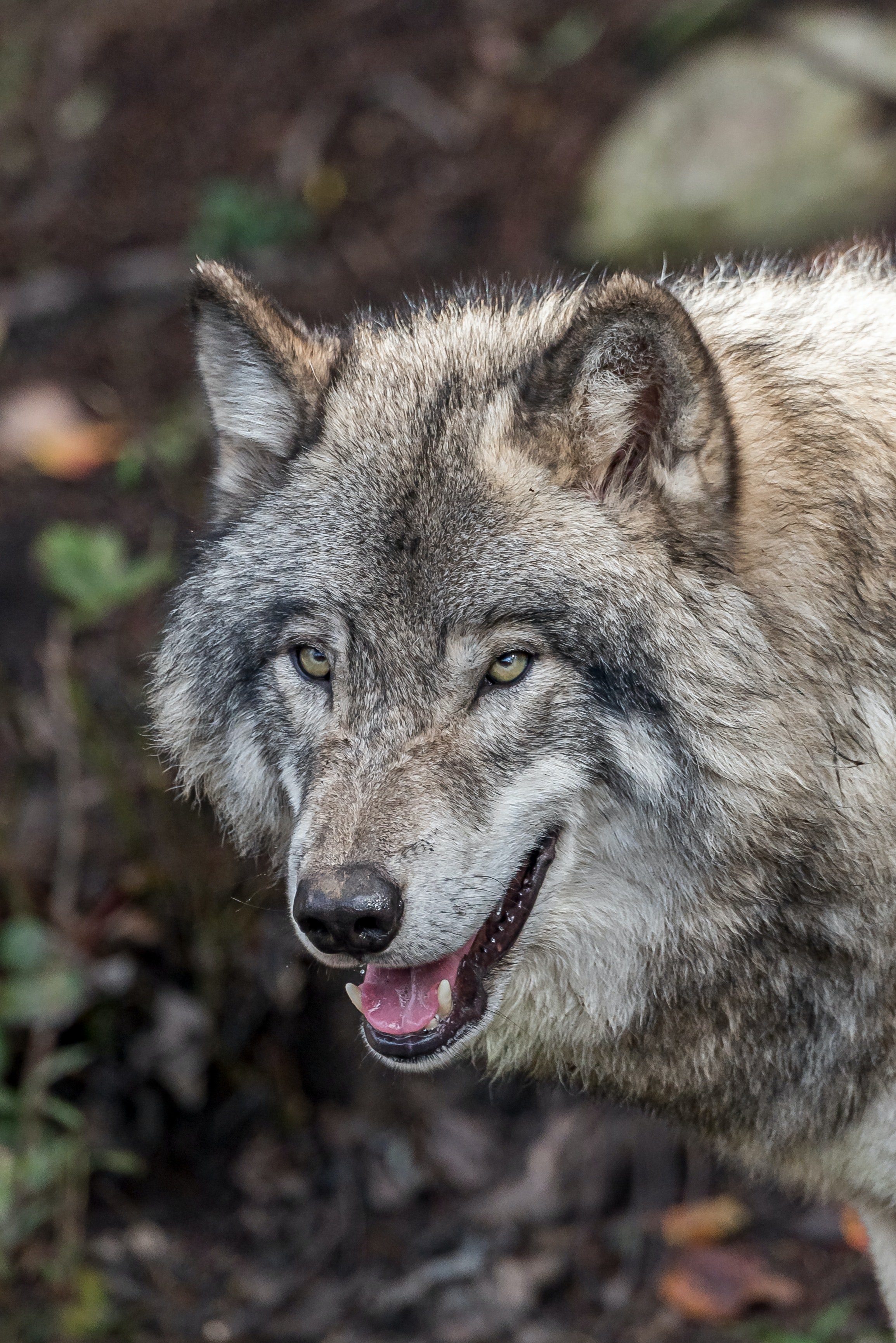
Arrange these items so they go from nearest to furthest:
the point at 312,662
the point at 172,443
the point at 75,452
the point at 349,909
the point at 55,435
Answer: the point at 349,909
the point at 312,662
the point at 172,443
the point at 75,452
the point at 55,435

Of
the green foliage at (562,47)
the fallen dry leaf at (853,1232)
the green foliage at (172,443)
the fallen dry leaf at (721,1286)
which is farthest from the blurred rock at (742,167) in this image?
the fallen dry leaf at (721,1286)

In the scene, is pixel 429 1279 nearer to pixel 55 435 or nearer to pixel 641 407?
pixel 641 407

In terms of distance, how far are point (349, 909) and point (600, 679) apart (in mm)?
621

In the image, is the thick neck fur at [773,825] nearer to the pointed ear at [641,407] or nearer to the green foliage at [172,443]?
the pointed ear at [641,407]

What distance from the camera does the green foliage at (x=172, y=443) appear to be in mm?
6172

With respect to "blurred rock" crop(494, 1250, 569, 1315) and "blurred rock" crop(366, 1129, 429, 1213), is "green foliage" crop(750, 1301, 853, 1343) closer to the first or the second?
"blurred rock" crop(494, 1250, 569, 1315)

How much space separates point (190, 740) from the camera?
9.87 feet

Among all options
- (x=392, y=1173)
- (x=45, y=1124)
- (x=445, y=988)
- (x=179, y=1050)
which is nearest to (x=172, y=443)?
(x=179, y=1050)

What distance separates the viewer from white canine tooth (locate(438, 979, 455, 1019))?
2510 mm

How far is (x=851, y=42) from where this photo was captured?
23.1 feet

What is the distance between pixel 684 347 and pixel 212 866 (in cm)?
296

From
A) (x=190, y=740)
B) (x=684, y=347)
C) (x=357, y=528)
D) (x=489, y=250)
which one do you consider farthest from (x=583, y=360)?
(x=489, y=250)

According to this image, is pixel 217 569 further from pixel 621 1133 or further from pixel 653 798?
pixel 621 1133

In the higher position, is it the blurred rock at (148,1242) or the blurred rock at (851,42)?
the blurred rock at (851,42)
